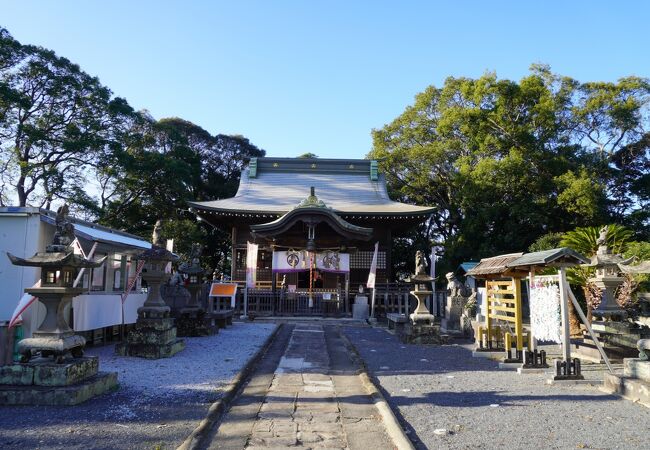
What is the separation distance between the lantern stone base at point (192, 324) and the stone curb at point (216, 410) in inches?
159

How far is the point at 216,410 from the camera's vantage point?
17.6 ft

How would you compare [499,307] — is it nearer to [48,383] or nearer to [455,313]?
[455,313]

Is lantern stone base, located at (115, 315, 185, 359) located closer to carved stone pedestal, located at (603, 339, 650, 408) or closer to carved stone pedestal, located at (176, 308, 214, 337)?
carved stone pedestal, located at (176, 308, 214, 337)

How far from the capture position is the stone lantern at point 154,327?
903 centimetres

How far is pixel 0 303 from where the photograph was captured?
352 inches

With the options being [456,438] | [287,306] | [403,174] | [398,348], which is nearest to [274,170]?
[403,174]

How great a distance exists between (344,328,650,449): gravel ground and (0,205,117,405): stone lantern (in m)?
3.89

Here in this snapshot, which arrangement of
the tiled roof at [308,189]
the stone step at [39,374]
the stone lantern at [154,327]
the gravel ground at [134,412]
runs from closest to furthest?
1. the gravel ground at [134,412]
2. the stone step at [39,374]
3. the stone lantern at [154,327]
4. the tiled roof at [308,189]

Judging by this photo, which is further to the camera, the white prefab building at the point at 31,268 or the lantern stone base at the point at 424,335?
the lantern stone base at the point at 424,335

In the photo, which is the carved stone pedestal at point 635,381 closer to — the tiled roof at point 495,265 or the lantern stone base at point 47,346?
the tiled roof at point 495,265

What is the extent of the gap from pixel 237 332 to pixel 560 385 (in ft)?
30.1

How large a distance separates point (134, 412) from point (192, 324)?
7441 millimetres

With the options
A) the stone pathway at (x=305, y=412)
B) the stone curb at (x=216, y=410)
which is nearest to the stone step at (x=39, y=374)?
the stone curb at (x=216, y=410)

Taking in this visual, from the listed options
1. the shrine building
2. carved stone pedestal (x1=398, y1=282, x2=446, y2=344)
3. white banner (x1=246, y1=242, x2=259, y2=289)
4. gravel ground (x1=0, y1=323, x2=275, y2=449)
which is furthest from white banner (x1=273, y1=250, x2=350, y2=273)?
gravel ground (x1=0, y1=323, x2=275, y2=449)
